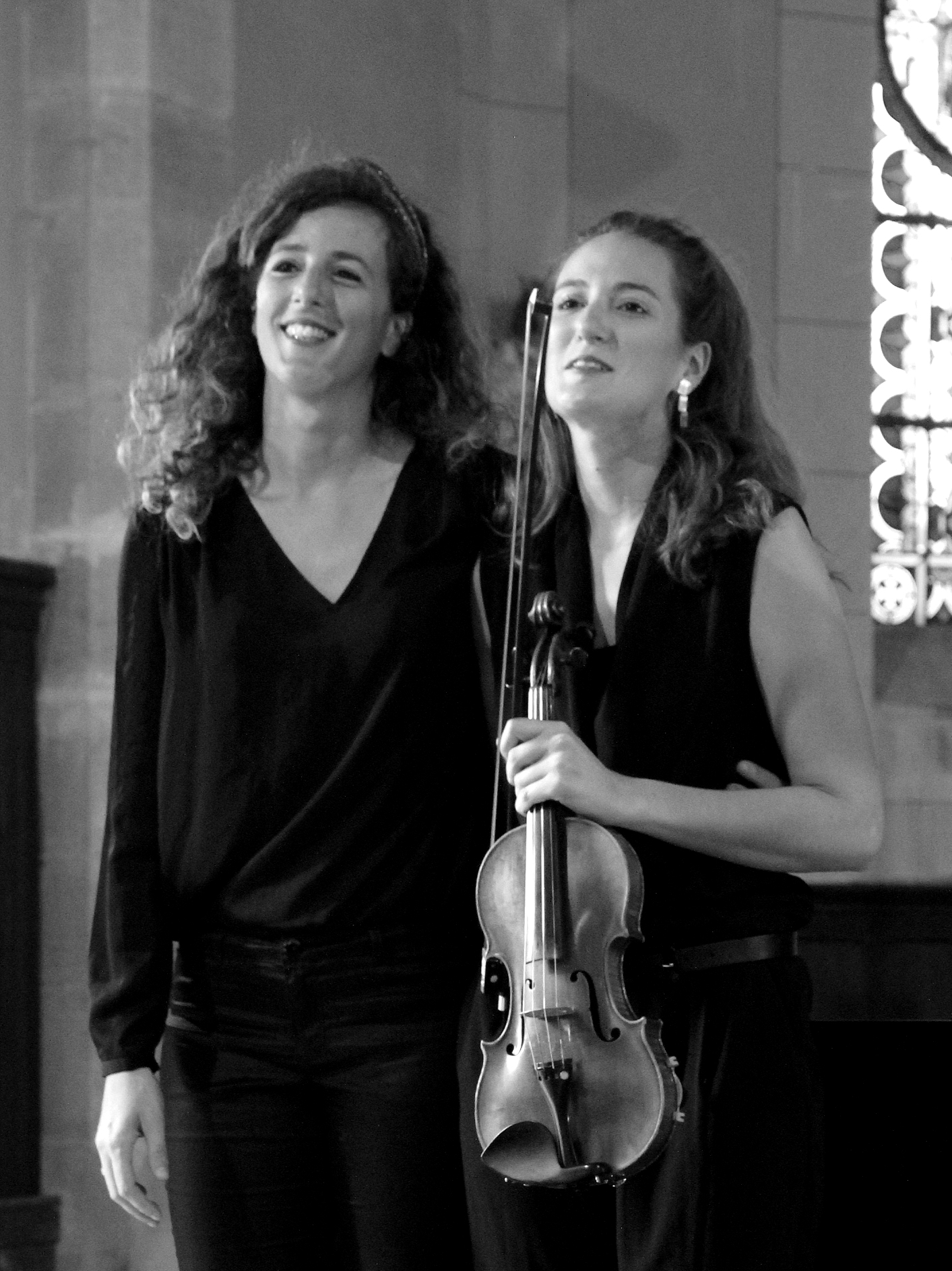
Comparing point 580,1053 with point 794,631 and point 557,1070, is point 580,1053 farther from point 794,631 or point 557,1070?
point 794,631

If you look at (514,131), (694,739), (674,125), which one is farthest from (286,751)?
(674,125)

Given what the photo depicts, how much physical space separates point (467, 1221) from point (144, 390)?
101 cm

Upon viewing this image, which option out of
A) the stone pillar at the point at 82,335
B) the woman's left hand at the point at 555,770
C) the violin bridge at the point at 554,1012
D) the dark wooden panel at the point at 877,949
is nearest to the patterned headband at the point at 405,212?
the woman's left hand at the point at 555,770

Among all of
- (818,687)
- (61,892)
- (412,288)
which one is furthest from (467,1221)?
(61,892)

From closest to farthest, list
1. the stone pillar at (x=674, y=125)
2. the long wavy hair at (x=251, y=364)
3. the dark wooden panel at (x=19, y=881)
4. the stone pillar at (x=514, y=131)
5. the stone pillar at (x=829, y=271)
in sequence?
the long wavy hair at (x=251, y=364) → the dark wooden panel at (x=19, y=881) → the stone pillar at (x=514, y=131) → the stone pillar at (x=674, y=125) → the stone pillar at (x=829, y=271)

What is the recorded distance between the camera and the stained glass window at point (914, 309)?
6934 millimetres

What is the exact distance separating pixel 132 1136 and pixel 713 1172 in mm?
612

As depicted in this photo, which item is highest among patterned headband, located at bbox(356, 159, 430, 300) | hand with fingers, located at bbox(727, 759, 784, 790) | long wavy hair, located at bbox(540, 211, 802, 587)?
patterned headband, located at bbox(356, 159, 430, 300)

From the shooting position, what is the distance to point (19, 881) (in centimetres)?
458

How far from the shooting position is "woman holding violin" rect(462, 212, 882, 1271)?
191 centimetres

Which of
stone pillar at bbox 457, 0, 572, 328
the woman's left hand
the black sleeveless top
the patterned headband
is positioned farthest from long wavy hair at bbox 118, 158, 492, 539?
stone pillar at bbox 457, 0, 572, 328

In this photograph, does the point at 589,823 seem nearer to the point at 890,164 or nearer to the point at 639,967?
the point at 639,967

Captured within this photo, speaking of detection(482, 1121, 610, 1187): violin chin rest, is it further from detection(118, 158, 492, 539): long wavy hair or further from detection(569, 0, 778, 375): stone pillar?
detection(569, 0, 778, 375): stone pillar

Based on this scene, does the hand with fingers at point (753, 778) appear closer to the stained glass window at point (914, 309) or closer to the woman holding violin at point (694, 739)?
the woman holding violin at point (694, 739)
